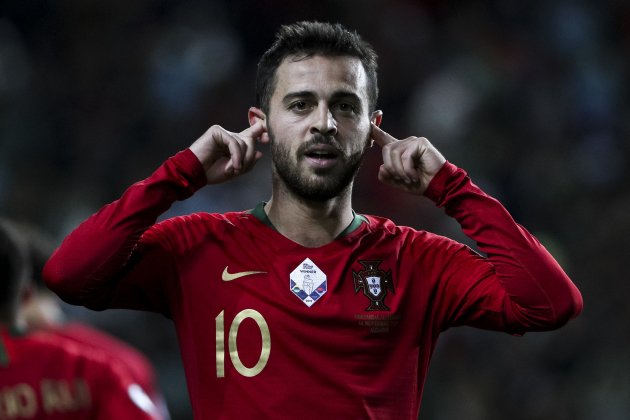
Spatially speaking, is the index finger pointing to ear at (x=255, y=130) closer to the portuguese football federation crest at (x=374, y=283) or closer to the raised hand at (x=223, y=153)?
the raised hand at (x=223, y=153)

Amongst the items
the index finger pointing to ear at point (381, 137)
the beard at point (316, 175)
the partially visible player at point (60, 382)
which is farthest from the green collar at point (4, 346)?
the index finger pointing to ear at point (381, 137)

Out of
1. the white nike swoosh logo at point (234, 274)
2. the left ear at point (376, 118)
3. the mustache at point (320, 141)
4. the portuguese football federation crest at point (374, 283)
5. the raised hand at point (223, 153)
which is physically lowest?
the white nike swoosh logo at point (234, 274)

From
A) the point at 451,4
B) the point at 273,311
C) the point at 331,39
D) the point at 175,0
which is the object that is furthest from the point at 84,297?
the point at 451,4

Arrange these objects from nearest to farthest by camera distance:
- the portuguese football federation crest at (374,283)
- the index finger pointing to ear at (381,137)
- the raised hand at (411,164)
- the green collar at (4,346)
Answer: the green collar at (4,346) < the portuguese football federation crest at (374,283) < the raised hand at (411,164) < the index finger pointing to ear at (381,137)

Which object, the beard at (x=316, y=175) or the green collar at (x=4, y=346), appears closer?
the green collar at (x=4, y=346)

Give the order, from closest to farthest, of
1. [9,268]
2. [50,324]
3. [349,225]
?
[9,268] → [349,225] → [50,324]

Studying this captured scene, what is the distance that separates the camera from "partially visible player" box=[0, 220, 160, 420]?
326 cm

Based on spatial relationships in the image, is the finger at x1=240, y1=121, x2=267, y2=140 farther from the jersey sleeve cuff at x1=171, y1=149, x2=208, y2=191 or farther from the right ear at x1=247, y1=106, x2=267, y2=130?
the jersey sleeve cuff at x1=171, y1=149, x2=208, y2=191

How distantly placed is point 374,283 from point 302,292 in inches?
9.8

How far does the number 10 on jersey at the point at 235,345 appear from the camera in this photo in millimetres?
3297

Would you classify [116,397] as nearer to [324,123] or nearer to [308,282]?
[308,282]

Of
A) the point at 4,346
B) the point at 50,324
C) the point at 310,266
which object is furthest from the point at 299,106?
the point at 50,324

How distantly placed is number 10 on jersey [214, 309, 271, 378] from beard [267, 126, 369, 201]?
46 centimetres

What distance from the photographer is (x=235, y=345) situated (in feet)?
10.9
